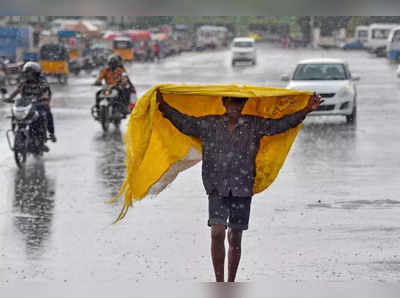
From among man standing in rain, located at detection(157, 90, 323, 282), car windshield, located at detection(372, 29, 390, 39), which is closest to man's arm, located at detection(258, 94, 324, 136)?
man standing in rain, located at detection(157, 90, 323, 282)

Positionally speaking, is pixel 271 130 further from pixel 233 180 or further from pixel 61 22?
pixel 61 22

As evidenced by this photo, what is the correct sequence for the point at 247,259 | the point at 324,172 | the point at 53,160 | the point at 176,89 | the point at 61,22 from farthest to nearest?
the point at 61,22
the point at 53,160
the point at 324,172
the point at 247,259
the point at 176,89

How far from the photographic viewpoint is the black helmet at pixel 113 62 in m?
22.8

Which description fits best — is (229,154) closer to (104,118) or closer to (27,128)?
(27,128)

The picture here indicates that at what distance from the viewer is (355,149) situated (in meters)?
19.5

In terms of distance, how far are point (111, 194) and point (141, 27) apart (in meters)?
108

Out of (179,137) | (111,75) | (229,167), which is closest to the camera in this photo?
(229,167)

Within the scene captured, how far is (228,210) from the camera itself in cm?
852

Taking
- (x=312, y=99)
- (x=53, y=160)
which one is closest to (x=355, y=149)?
(x=53, y=160)

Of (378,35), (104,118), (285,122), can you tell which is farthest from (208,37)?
(285,122)

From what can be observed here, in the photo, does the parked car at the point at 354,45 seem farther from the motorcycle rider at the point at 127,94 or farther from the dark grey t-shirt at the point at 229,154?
the dark grey t-shirt at the point at 229,154

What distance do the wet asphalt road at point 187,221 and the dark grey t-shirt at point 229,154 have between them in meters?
1.17

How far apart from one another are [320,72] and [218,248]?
59.9 ft

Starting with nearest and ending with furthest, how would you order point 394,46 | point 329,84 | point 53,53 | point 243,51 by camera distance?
point 329,84, point 53,53, point 243,51, point 394,46
